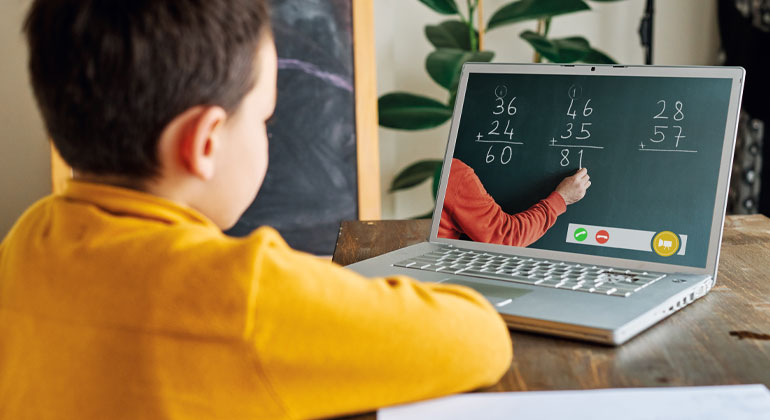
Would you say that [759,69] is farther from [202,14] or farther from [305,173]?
[202,14]

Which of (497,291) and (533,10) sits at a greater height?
(533,10)

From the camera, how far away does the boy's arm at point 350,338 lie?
470 millimetres

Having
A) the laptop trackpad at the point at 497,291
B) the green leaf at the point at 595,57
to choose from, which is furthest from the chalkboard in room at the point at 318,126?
the laptop trackpad at the point at 497,291

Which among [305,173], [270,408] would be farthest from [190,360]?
[305,173]

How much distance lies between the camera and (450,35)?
2453 mm

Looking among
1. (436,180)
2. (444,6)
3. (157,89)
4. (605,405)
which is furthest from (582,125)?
(444,6)

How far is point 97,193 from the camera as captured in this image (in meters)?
0.54

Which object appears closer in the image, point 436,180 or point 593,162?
point 593,162

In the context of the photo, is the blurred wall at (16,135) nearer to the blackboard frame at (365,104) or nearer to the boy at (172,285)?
the blackboard frame at (365,104)

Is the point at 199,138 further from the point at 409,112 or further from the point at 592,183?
the point at 409,112

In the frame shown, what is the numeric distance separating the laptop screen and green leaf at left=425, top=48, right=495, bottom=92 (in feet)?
4.00

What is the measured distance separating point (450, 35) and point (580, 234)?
65.3 inches

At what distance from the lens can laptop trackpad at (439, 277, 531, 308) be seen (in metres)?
0.72

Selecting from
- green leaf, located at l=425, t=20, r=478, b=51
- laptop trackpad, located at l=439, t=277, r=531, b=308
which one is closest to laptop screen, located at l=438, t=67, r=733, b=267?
laptop trackpad, located at l=439, t=277, r=531, b=308
